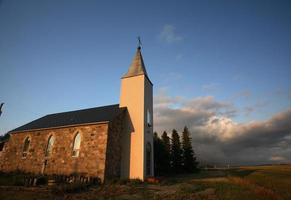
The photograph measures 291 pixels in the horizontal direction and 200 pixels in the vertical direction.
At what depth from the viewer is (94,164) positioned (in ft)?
61.0

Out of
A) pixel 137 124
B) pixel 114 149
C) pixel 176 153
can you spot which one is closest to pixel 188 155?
pixel 176 153

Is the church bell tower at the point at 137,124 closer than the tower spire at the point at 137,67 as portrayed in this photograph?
Yes

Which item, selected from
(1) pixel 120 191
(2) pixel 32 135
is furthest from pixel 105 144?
(2) pixel 32 135

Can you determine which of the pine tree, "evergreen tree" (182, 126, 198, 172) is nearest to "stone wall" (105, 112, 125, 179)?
the pine tree

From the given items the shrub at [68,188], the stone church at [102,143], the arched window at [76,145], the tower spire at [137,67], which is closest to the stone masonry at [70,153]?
the stone church at [102,143]

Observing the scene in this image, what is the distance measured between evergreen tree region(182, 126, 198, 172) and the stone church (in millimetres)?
26182

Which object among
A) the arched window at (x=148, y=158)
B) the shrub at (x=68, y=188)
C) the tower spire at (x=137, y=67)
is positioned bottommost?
the shrub at (x=68, y=188)

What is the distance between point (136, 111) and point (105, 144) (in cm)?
521

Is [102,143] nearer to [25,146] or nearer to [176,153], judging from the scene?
[25,146]

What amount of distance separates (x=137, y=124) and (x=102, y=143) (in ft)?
14.2

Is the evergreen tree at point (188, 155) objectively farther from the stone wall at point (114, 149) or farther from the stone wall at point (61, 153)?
the stone wall at point (61, 153)

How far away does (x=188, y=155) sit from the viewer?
153 ft

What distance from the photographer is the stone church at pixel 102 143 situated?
1925 cm

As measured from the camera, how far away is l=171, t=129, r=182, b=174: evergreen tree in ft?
146
